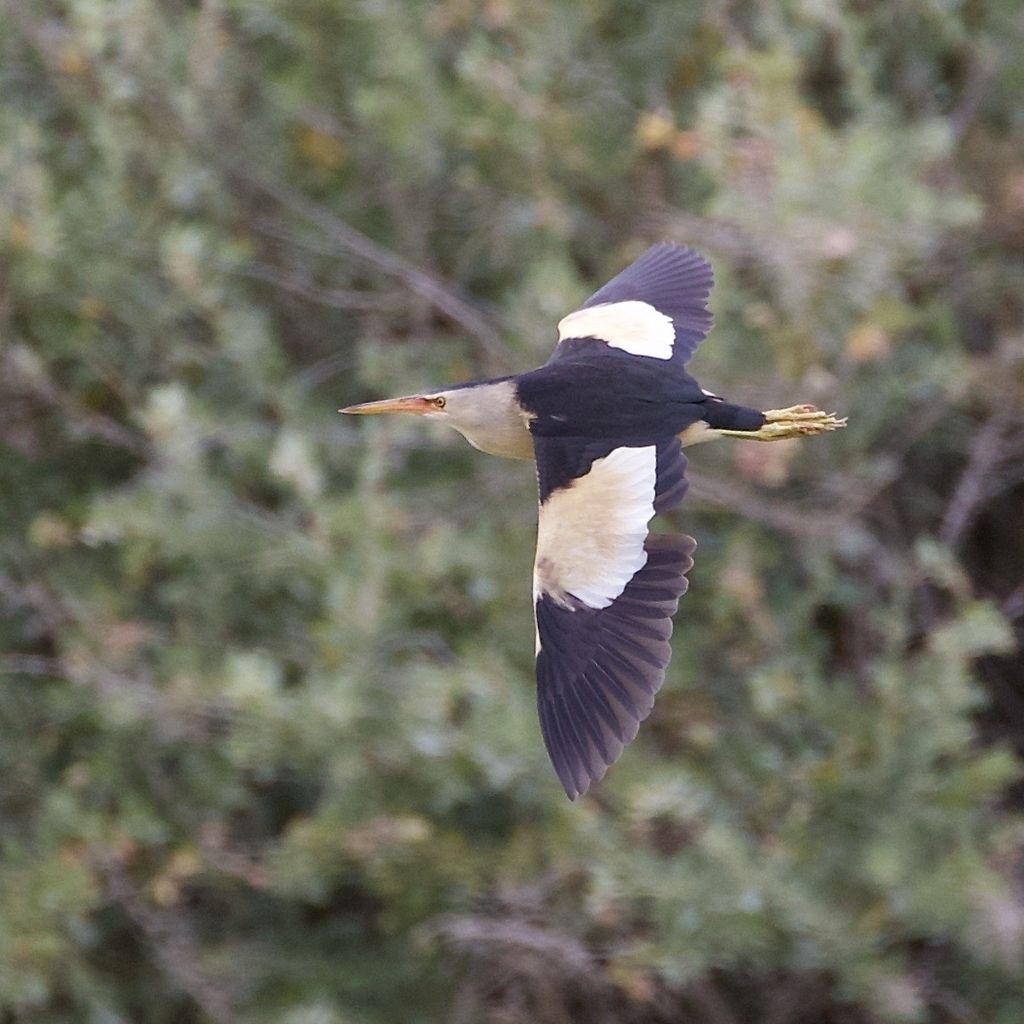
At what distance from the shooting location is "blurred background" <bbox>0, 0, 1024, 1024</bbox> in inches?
188

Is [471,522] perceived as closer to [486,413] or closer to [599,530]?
[486,413]

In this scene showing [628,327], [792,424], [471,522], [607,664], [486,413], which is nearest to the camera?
[607,664]

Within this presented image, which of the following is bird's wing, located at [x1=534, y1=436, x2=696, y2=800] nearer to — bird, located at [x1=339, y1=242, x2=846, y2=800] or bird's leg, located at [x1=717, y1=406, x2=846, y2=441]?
bird, located at [x1=339, y1=242, x2=846, y2=800]

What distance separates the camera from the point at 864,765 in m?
4.91

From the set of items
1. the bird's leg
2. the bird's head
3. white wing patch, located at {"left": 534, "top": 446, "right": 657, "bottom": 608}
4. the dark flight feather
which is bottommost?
the dark flight feather

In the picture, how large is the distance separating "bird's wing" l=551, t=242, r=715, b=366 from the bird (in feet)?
0.42

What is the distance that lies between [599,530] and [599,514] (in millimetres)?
25

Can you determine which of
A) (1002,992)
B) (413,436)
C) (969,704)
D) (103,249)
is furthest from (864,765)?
(103,249)

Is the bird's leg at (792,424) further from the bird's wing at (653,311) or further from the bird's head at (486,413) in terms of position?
the bird's head at (486,413)

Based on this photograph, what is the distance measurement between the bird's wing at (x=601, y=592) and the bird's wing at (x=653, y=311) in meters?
0.45

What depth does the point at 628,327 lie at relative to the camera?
3.98 metres

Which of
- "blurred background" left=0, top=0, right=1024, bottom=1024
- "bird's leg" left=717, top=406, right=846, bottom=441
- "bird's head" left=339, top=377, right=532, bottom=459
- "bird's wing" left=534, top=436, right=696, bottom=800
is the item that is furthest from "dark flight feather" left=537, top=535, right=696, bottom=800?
"blurred background" left=0, top=0, right=1024, bottom=1024

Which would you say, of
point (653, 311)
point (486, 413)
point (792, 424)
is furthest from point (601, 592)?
point (653, 311)

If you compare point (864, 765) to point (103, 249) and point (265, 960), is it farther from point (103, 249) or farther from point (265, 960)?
point (103, 249)
